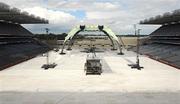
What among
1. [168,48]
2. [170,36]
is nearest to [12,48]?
[168,48]

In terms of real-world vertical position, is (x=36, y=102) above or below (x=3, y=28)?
below

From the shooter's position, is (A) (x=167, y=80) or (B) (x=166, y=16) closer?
(A) (x=167, y=80)

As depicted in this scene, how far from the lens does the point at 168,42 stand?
3986 inches

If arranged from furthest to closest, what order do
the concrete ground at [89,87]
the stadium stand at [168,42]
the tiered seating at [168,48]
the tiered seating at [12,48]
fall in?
1. the stadium stand at [168,42]
2. the tiered seating at [168,48]
3. the tiered seating at [12,48]
4. the concrete ground at [89,87]

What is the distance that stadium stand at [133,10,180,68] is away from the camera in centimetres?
7559

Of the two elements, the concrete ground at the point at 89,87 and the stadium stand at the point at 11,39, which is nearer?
the concrete ground at the point at 89,87


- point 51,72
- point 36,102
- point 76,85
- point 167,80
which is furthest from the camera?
point 51,72

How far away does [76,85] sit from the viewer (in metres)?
44.6

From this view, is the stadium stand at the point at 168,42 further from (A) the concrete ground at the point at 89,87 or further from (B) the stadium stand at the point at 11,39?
(B) the stadium stand at the point at 11,39

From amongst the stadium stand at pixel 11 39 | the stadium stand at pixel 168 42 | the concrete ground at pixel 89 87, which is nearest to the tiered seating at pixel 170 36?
the stadium stand at pixel 168 42

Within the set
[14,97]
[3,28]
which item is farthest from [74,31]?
[14,97]

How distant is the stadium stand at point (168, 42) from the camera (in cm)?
7559

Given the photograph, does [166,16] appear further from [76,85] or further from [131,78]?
[76,85]

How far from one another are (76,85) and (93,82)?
3.30 m
